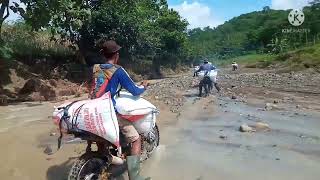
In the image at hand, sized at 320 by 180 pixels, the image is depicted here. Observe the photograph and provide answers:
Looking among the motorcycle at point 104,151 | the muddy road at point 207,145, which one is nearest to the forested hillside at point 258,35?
the muddy road at point 207,145

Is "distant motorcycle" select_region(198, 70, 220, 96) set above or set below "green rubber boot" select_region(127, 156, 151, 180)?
above

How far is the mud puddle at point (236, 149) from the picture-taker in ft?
21.5

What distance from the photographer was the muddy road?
6.58 m

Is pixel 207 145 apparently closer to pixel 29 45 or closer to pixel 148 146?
pixel 148 146

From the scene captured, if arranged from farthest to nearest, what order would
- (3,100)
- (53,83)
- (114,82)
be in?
(53,83) → (3,100) → (114,82)

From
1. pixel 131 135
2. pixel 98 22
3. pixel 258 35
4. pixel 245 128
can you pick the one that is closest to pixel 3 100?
pixel 245 128

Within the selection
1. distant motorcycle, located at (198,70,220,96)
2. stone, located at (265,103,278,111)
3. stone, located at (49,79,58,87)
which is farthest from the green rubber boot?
stone, located at (49,79,58,87)

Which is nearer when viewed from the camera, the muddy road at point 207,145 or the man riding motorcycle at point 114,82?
the man riding motorcycle at point 114,82

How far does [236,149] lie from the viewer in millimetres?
8055

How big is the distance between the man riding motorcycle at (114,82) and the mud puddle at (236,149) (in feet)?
3.66

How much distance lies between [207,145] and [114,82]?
11.9 ft

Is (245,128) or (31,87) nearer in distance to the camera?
(245,128)

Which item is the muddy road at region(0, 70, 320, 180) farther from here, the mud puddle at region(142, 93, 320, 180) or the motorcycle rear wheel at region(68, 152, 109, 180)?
the motorcycle rear wheel at region(68, 152, 109, 180)

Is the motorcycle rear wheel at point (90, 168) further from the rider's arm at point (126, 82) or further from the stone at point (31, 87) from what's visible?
the stone at point (31, 87)
